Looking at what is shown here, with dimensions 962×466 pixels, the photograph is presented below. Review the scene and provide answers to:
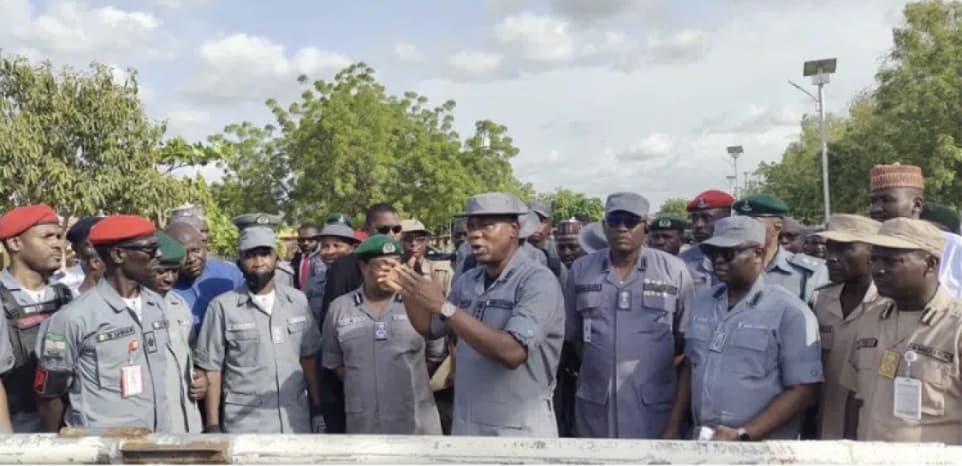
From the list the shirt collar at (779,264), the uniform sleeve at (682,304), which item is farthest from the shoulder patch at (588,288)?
the shirt collar at (779,264)

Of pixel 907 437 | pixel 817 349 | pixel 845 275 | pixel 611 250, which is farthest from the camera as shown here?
pixel 611 250

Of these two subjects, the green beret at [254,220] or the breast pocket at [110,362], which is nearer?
the breast pocket at [110,362]

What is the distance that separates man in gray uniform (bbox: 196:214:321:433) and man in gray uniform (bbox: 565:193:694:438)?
1.43 meters

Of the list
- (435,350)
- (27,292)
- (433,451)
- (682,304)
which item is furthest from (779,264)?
(27,292)

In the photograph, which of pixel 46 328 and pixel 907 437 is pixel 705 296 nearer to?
pixel 907 437

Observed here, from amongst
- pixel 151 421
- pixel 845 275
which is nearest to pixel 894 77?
pixel 845 275

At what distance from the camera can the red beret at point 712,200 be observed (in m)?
5.77

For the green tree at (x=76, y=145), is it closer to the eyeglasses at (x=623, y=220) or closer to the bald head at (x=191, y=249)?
the bald head at (x=191, y=249)

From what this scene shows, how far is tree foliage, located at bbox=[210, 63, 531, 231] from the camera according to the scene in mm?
24859

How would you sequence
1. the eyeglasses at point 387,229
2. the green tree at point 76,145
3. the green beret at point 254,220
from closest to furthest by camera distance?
the green beret at point 254,220 < the eyeglasses at point 387,229 < the green tree at point 76,145

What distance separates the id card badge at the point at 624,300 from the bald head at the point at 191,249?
99.9 inches

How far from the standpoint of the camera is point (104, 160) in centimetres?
1520

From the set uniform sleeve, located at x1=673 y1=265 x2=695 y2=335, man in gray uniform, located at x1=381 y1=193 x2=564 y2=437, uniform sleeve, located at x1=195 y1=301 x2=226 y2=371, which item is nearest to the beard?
uniform sleeve, located at x1=195 y1=301 x2=226 y2=371

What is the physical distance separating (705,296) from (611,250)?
2.18 ft
